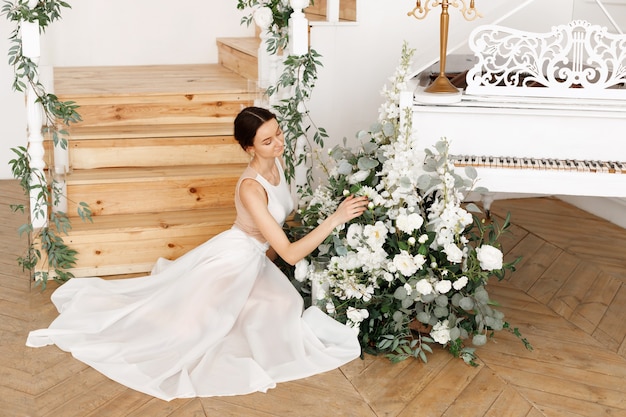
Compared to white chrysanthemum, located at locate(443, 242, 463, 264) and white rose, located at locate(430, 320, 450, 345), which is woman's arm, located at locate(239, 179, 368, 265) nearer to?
white chrysanthemum, located at locate(443, 242, 463, 264)

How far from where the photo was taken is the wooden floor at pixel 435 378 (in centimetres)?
265

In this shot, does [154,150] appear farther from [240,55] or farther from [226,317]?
[226,317]

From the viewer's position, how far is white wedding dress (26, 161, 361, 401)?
282 centimetres

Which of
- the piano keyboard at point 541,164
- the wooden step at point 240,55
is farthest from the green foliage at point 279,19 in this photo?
the piano keyboard at point 541,164

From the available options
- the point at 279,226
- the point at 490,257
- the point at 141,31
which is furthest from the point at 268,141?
the point at 141,31

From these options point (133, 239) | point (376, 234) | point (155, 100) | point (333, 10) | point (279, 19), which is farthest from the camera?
point (155, 100)

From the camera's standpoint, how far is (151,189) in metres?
3.99

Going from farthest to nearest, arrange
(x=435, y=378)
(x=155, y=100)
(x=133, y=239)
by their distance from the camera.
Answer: (x=155, y=100), (x=133, y=239), (x=435, y=378)

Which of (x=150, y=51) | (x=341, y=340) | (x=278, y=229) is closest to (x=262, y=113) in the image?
(x=278, y=229)

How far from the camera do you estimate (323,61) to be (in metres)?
4.19

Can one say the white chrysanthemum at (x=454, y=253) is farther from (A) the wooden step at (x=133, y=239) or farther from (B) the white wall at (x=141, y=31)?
(B) the white wall at (x=141, y=31)

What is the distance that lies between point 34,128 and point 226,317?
1.33 m

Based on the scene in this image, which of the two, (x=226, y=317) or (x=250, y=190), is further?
(x=250, y=190)

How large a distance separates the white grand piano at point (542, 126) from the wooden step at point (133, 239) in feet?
4.20
